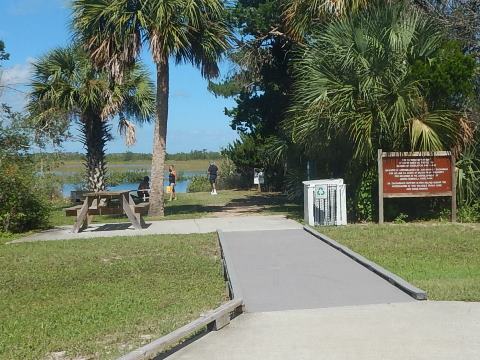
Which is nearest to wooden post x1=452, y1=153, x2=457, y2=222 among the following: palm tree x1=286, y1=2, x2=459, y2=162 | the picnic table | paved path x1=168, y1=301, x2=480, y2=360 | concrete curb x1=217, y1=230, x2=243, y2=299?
palm tree x1=286, y1=2, x2=459, y2=162

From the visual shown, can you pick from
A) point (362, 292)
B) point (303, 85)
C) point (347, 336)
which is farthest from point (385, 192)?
point (347, 336)

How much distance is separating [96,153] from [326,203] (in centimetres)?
1110

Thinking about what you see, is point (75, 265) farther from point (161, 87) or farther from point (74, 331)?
point (161, 87)

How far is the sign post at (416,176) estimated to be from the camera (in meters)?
14.3

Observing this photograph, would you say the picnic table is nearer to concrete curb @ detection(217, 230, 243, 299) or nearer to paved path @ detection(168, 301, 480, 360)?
concrete curb @ detection(217, 230, 243, 299)

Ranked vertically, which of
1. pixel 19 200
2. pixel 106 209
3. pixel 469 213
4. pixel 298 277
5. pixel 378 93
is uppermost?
pixel 378 93

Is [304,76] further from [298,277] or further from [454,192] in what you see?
[298,277]

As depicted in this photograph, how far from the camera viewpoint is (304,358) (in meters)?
5.32

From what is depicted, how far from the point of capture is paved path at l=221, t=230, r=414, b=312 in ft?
23.6

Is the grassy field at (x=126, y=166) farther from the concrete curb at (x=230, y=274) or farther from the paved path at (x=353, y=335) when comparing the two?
the paved path at (x=353, y=335)

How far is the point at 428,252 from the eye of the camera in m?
10.6

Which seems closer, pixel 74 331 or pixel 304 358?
pixel 304 358

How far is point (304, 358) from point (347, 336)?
0.71 meters

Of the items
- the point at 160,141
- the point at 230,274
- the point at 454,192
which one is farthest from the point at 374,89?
the point at 230,274
